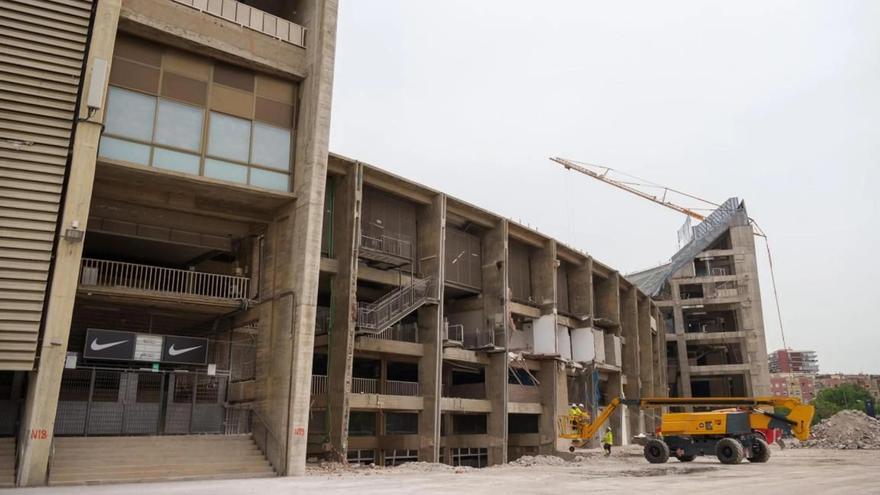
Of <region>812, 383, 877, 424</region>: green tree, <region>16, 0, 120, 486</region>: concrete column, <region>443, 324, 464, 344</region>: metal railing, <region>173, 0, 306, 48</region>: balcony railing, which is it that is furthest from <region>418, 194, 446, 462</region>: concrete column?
<region>812, 383, 877, 424</region>: green tree

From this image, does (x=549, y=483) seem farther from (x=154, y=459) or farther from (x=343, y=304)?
(x=343, y=304)

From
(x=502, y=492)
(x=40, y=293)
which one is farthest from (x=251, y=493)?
(x=40, y=293)

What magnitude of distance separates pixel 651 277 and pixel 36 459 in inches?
3001

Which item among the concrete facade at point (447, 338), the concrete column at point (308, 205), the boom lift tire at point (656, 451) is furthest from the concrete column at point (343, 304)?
the boom lift tire at point (656, 451)

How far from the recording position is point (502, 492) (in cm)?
1644

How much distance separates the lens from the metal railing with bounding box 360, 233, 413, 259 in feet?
109

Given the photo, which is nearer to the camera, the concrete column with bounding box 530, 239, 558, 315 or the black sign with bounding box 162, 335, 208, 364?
the black sign with bounding box 162, 335, 208, 364

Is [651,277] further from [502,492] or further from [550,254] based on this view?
[502,492]

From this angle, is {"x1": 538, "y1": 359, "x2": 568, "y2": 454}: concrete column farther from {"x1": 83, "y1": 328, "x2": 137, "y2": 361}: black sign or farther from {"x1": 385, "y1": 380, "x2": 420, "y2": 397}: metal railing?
{"x1": 83, "y1": 328, "x2": 137, "y2": 361}: black sign

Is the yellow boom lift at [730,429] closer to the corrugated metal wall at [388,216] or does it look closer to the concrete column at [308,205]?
the corrugated metal wall at [388,216]

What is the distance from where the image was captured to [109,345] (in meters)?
22.5

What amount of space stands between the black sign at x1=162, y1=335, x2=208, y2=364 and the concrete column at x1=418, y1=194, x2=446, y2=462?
40.9 ft

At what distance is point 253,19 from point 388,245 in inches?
537

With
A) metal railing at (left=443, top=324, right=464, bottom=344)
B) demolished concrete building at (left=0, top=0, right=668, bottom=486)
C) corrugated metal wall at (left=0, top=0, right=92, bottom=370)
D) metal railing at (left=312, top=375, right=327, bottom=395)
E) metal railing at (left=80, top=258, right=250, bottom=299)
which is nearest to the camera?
corrugated metal wall at (left=0, top=0, right=92, bottom=370)
